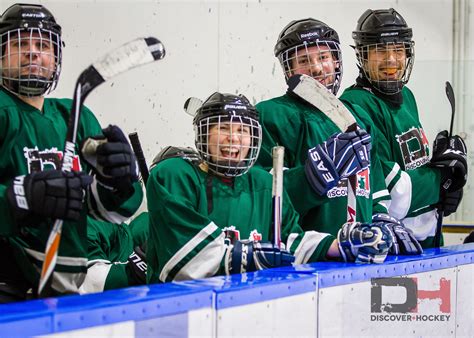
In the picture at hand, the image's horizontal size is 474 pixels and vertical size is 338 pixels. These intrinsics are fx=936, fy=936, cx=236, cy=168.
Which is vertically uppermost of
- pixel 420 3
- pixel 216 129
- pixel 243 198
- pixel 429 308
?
pixel 420 3

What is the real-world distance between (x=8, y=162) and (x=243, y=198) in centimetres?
62

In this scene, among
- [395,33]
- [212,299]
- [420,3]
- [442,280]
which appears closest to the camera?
[212,299]

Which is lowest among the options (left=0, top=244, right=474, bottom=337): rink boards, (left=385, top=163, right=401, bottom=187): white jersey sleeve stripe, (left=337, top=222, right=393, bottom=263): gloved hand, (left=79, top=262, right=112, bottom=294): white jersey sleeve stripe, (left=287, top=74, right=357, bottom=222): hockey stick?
(left=79, top=262, right=112, bottom=294): white jersey sleeve stripe

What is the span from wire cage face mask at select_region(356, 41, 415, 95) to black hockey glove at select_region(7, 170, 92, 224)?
1.52 meters

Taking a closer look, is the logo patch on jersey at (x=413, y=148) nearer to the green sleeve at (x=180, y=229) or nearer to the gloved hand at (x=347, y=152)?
the gloved hand at (x=347, y=152)

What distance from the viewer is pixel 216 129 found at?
2420mm

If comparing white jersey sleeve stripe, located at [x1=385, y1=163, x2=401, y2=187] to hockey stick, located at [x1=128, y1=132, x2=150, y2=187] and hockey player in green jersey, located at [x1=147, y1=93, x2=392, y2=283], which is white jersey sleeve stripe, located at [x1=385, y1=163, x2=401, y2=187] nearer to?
hockey player in green jersey, located at [x1=147, y1=93, x2=392, y2=283]

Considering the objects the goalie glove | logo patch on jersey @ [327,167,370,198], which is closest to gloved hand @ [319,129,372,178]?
the goalie glove

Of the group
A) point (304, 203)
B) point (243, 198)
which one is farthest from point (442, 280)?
point (243, 198)

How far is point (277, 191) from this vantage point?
2.34m

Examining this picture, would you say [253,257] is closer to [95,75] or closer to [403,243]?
[403,243]

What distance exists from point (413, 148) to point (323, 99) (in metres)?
0.66

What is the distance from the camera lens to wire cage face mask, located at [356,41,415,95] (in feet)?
10.4

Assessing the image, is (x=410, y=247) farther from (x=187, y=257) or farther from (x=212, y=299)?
(x=212, y=299)
